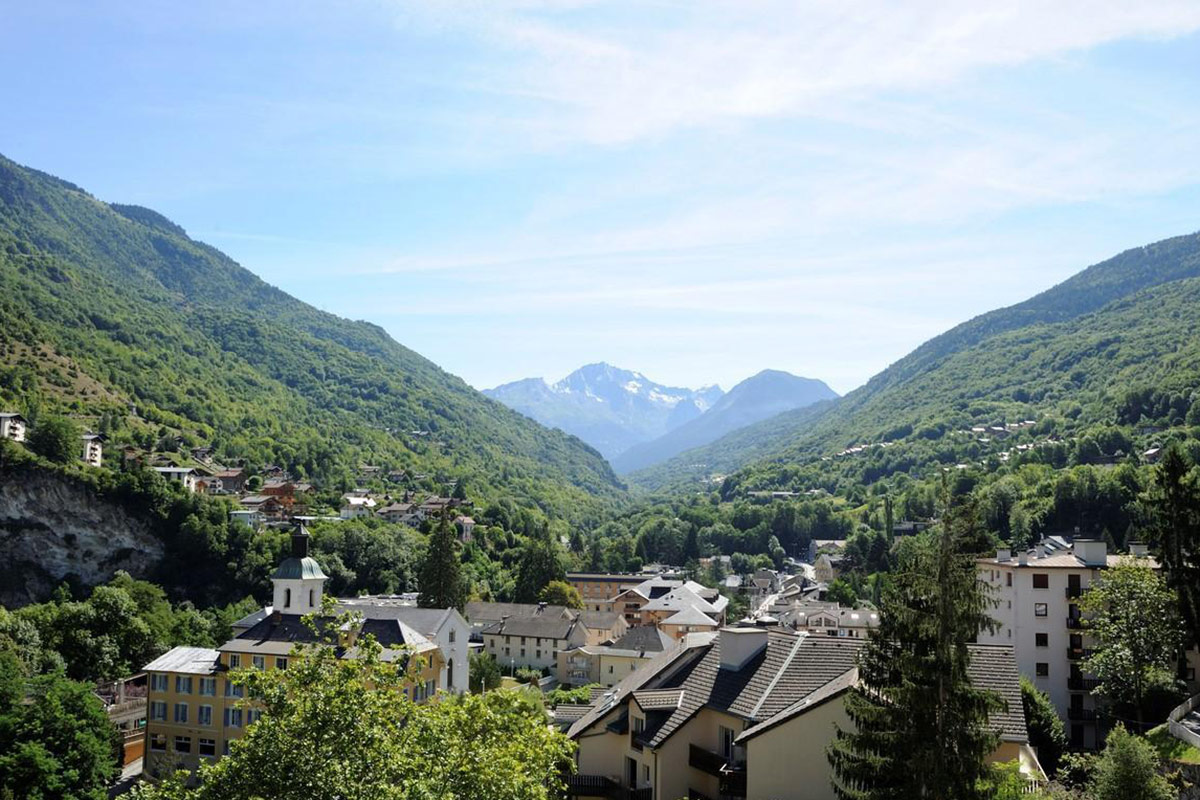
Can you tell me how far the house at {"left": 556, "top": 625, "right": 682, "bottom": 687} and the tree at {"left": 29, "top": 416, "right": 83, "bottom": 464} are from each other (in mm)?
67450

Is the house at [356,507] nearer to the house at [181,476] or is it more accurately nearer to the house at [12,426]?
the house at [181,476]

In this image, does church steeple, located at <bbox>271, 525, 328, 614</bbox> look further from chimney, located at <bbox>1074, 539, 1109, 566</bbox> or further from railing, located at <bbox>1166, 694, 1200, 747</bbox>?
railing, located at <bbox>1166, 694, 1200, 747</bbox>

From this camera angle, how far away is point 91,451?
402ft

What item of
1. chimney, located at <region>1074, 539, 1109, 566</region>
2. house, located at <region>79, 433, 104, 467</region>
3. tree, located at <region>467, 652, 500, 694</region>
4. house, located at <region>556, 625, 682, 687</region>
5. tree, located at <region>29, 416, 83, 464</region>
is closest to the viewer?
chimney, located at <region>1074, 539, 1109, 566</region>

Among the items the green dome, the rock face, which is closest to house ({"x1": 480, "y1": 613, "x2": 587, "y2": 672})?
the green dome

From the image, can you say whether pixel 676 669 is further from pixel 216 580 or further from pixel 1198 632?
pixel 216 580

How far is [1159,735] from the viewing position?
110 ft

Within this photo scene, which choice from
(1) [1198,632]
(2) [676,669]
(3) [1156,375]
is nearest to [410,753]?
(2) [676,669]

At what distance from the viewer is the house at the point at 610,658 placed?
8138 centimetres

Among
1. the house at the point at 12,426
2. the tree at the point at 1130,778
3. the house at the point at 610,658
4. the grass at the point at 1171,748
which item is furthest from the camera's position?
the house at the point at 12,426

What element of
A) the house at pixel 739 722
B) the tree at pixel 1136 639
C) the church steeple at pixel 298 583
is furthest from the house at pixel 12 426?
the tree at pixel 1136 639

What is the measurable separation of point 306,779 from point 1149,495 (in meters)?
37.7

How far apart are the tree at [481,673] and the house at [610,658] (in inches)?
412

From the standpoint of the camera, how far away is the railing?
29.6 meters
